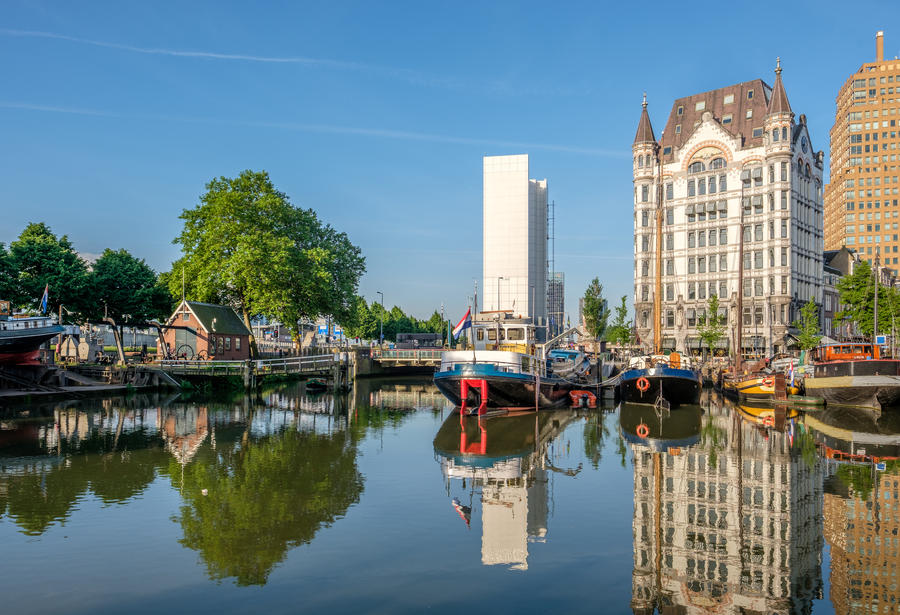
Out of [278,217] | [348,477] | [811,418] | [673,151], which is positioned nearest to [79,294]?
[278,217]

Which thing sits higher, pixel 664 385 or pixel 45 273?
pixel 45 273

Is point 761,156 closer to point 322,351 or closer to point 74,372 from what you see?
point 322,351

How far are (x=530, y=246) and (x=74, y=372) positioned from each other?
88.9 m

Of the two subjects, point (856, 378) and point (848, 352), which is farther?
point (848, 352)

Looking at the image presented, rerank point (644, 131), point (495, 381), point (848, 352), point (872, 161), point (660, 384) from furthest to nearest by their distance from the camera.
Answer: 1. point (872, 161)
2. point (644, 131)
3. point (848, 352)
4. point (660, 384)
5. point (495, 381)

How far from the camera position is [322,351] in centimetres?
7825

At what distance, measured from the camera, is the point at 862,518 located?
15055mm

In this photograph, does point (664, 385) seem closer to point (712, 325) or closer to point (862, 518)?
point (862, 518)

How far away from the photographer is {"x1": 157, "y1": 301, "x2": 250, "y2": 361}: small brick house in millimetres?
55062

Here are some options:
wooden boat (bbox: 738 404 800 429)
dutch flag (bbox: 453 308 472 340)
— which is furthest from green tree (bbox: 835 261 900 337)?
dutch flag (bbox: 453 308 472 340)

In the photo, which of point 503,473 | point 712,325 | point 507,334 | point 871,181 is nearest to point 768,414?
point 507,334

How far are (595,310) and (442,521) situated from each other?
258 ft

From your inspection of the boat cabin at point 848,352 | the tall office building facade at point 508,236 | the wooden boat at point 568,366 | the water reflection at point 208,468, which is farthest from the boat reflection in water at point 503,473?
the tall office building facade at point 508,236

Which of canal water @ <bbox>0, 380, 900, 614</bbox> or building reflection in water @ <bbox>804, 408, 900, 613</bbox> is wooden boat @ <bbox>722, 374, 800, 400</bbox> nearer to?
building reflection in water @ <bbox>804, 408, 900, 613</bbox>
